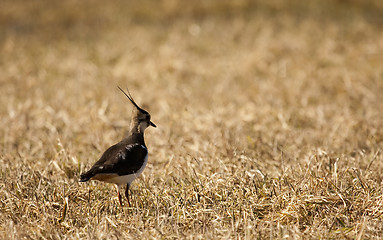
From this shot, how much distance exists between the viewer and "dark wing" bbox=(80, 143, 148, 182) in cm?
404

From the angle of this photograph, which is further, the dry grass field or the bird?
the bird

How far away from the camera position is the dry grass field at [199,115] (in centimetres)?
392

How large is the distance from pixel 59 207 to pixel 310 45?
8.05m

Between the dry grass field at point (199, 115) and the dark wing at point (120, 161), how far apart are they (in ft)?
0.99

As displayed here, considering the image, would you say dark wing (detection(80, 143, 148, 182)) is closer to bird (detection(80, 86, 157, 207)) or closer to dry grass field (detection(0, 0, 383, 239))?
bird (detection(80, 86, 157, 207))

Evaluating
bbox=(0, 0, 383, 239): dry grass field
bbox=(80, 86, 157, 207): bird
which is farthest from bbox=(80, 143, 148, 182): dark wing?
bbox=(0, 0, 383, 239): dry grass field

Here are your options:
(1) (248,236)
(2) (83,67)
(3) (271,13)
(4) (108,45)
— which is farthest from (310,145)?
(3) (271,13)

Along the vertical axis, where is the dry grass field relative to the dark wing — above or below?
below

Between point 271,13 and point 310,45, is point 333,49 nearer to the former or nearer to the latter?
point 310,45

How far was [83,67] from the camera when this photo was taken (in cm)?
1043

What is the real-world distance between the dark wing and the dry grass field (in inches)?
11.8

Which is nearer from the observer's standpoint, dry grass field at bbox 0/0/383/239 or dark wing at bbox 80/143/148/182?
dry grass field at bbox 0/0/383/239

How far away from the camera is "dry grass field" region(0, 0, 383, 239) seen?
392 centimetres

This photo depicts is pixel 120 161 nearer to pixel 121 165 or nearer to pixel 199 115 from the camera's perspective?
pixel 121 165
